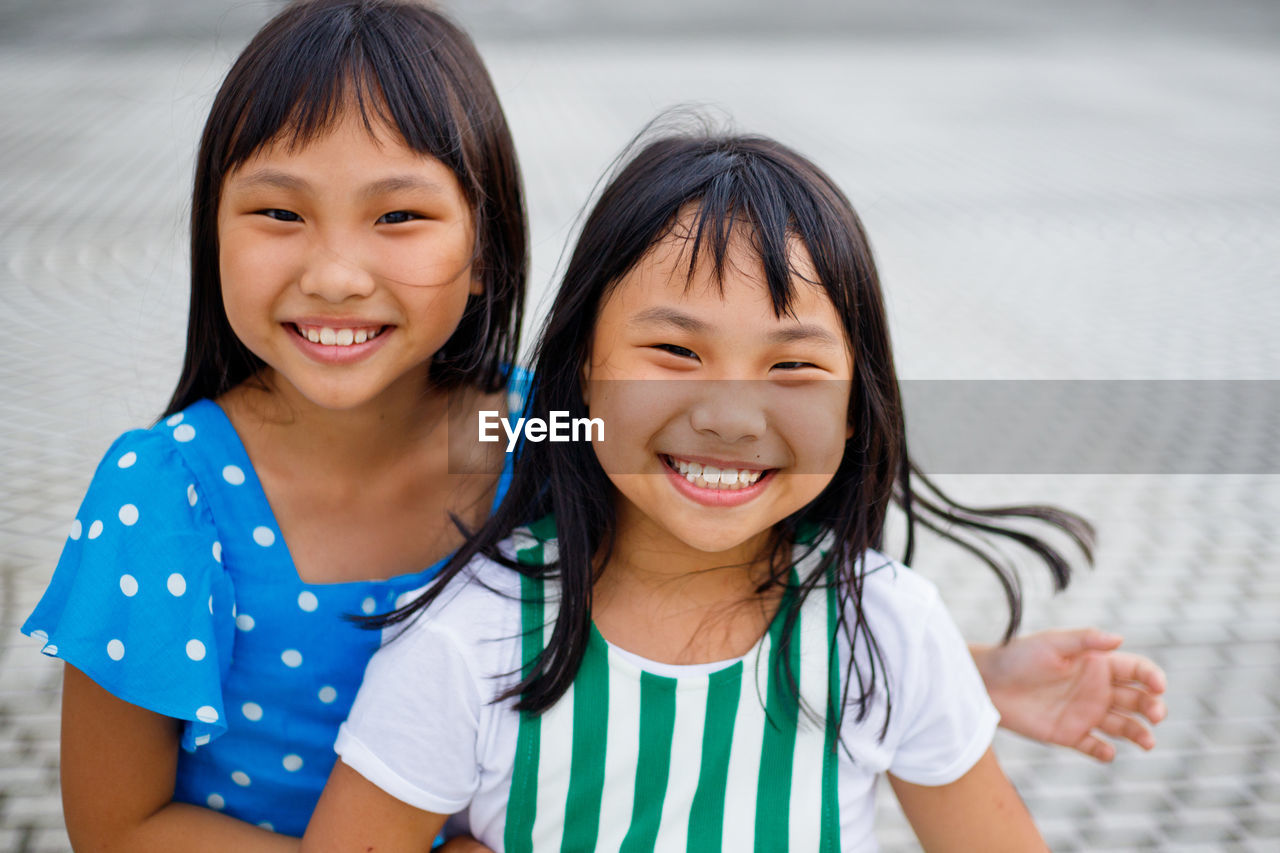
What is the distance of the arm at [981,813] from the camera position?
1475 mm

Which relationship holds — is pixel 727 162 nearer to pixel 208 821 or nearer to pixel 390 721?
pixel 390 721

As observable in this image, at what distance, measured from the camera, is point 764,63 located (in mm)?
10320

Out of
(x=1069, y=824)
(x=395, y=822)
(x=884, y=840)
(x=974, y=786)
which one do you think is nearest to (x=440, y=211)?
(x=395, y=822)

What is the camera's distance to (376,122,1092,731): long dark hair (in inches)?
52.1

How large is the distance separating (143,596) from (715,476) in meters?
0.72

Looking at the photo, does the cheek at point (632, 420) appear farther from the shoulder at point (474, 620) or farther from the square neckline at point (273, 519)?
the square neckline at point (273, 519)

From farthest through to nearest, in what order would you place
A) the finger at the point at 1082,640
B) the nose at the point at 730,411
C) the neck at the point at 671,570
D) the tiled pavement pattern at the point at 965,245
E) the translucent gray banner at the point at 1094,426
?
the translucent gray banner at the point at 1094,426 < the tiled pavement pattern at the point at 965,245 < the finger at the point at 1082,640 < the neck at the point at 671,570 < the nose at the point at 730,411

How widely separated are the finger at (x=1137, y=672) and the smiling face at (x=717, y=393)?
2.24 ft

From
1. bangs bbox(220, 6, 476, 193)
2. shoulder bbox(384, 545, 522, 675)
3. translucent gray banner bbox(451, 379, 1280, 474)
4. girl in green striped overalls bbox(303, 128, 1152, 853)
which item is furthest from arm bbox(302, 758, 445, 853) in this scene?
translucent gray banner bbox(451, 379, 1280, 474)

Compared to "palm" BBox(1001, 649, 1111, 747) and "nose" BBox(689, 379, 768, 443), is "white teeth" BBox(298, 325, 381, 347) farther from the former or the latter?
"palm" BBox(1001, 649, 1111, 747)

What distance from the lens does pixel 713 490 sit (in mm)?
1346

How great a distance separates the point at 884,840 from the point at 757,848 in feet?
2.94

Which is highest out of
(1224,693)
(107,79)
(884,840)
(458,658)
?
(107,79)

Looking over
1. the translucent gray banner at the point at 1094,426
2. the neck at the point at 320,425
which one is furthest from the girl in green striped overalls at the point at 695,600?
the translucent gray banner at the point at 1094,426
